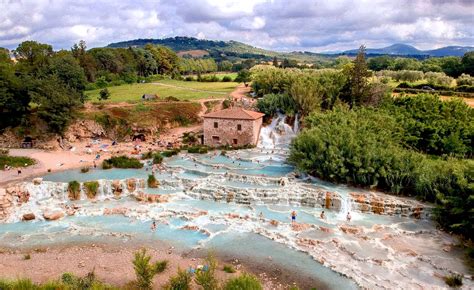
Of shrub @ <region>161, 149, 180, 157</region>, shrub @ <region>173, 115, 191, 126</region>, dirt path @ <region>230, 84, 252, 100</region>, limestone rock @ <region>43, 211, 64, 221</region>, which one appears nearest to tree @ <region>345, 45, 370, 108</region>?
dirt path @ <region>230, 84, 252, 100</region>

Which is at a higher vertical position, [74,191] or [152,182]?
[152,182]

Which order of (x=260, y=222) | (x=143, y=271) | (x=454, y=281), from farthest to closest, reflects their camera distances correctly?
(x=260, y=222) < (x=454, y=281) < (x=143, y=271)

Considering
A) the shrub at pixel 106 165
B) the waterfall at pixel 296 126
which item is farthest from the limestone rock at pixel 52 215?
the waterfall at pixel 296 126

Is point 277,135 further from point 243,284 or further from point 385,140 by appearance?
point 243,284

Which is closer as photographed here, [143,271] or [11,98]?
[143,271]

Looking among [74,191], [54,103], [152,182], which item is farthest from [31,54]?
[152,182]

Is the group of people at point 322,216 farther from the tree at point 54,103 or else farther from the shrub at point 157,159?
the tree at point 54,103
